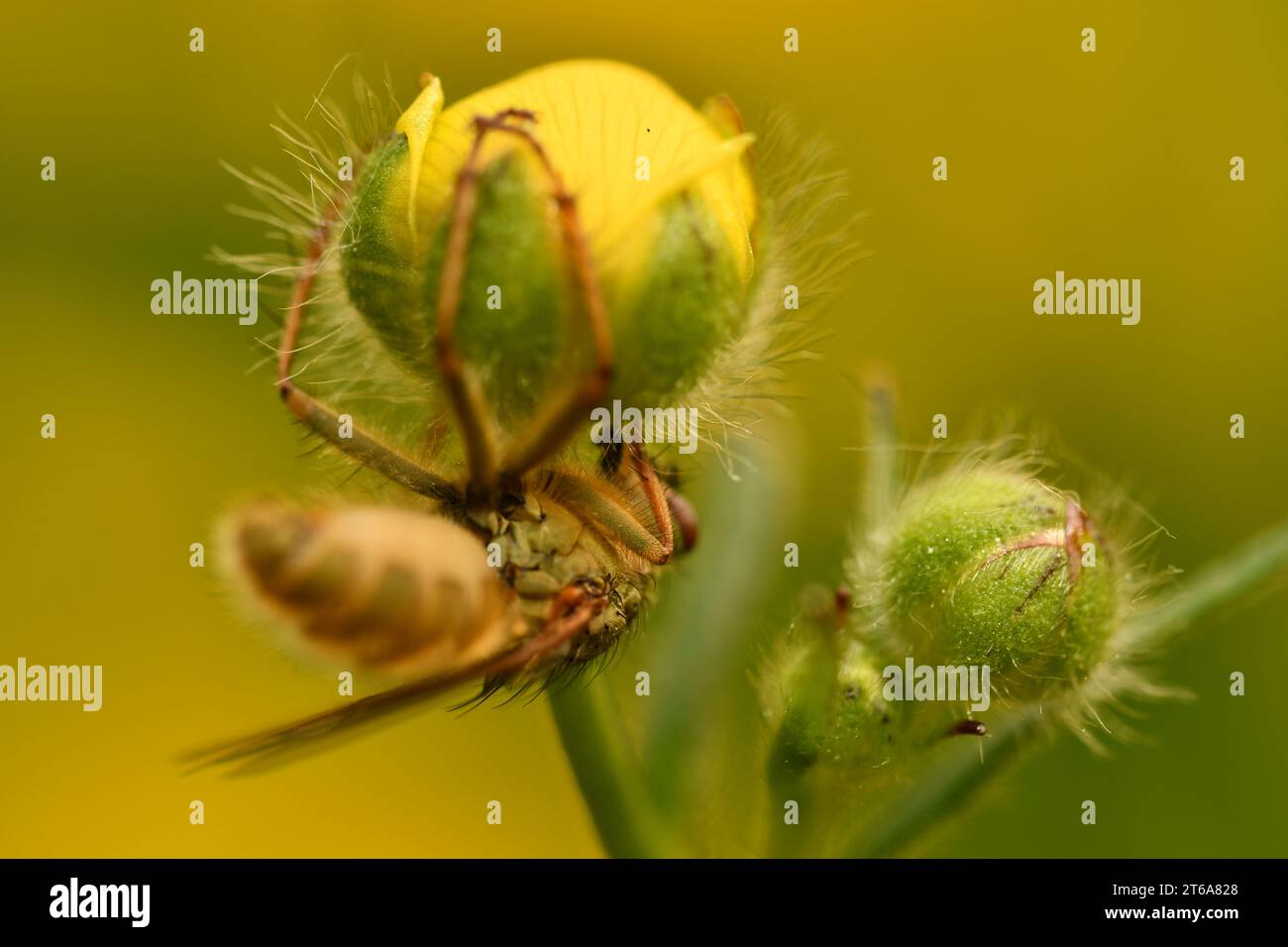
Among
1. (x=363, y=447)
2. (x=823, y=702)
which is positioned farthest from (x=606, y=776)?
(x=363, y=447)

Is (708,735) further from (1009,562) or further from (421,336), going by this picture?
(421,336)

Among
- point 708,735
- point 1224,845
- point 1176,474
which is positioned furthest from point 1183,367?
point 708,735

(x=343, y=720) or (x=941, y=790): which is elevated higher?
(x=343, y=720)

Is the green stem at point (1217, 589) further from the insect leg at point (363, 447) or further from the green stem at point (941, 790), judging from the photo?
the insect leg at point (363, 447)

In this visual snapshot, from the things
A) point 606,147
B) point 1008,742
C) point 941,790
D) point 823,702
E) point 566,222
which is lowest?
point 941,790
